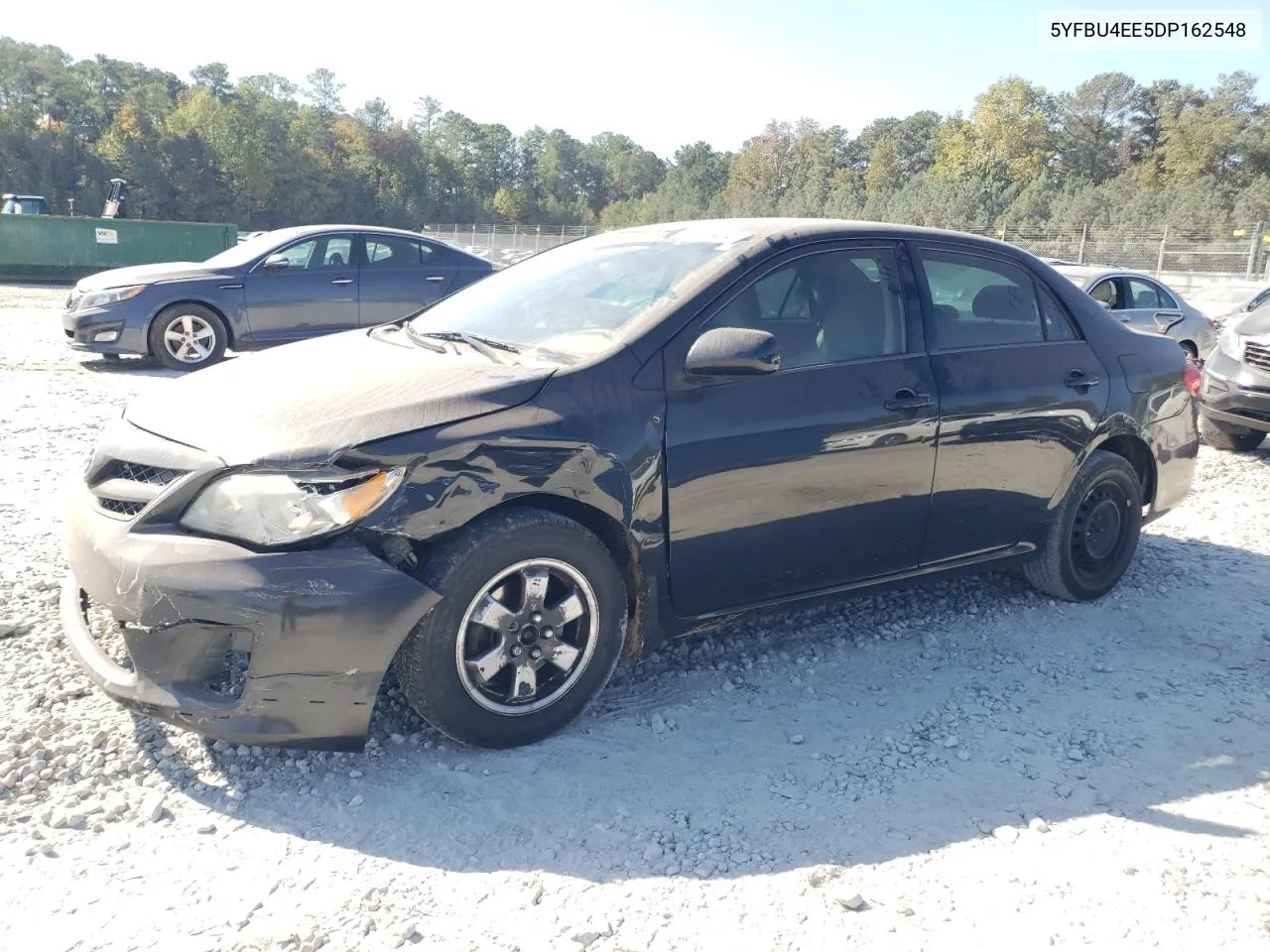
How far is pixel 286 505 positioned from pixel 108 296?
880cm

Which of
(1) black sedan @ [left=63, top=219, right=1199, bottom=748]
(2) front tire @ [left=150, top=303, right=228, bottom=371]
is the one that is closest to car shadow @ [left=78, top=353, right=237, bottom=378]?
(2) front tire @ [left=150, top=303, right=228, bottom=371]

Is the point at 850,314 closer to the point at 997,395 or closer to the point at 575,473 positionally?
the point at 997,395

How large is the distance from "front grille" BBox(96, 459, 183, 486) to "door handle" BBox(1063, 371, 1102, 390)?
11.9 ft

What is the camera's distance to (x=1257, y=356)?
8391 millimetres

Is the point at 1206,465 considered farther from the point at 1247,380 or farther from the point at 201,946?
the point at 201,946

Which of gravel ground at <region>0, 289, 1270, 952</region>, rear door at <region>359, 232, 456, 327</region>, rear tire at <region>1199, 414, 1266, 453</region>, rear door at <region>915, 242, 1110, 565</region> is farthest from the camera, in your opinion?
rear door at <region>359, 232, 456, 327</region>

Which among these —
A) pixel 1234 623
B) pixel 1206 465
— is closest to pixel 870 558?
pixel 1234 623

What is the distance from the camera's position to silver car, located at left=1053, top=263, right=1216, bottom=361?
37.3ft

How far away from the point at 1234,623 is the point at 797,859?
306 cm

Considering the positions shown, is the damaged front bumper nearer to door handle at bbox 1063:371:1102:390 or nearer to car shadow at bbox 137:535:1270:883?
car shadow at bbox 137:535:1270:883

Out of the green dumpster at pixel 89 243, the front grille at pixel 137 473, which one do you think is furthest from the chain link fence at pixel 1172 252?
the front grille at pixel 137 473

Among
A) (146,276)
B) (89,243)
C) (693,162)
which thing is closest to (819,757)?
(146,276)

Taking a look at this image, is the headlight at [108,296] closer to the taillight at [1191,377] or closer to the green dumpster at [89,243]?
the taillight at [1191,377]

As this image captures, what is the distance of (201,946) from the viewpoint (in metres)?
Answer: 2.32
